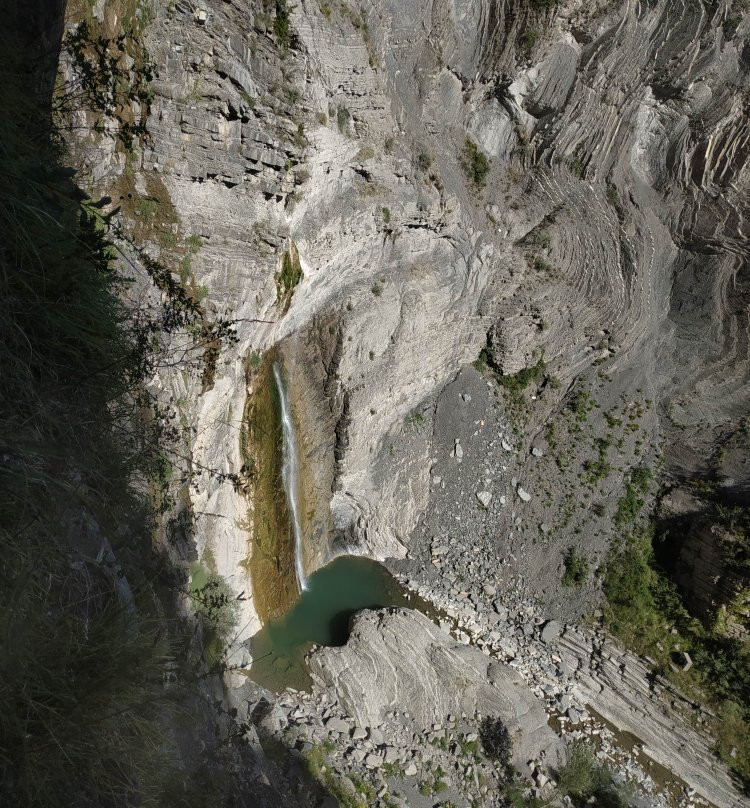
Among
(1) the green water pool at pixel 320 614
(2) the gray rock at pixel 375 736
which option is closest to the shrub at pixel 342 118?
(1) the green water pool at pixel 320 614

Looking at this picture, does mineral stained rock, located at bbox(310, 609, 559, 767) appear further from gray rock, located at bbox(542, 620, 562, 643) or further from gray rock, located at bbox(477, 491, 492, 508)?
gray rock, located at bbox(477, 491, 492, 508)

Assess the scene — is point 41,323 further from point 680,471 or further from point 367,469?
point 680,471

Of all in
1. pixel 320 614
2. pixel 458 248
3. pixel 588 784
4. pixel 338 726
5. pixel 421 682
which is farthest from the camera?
pixel 320 614

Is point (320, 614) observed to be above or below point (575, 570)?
below

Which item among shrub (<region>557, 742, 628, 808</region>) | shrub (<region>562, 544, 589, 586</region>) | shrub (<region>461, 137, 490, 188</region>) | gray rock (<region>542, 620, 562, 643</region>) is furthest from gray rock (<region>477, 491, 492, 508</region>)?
shrub (<region>461, 137, 490, 188</region>)

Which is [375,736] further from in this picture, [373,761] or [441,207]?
[441,207]

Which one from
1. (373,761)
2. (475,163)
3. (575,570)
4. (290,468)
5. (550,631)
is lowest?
(373,761)

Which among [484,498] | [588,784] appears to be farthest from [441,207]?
[588,784]
